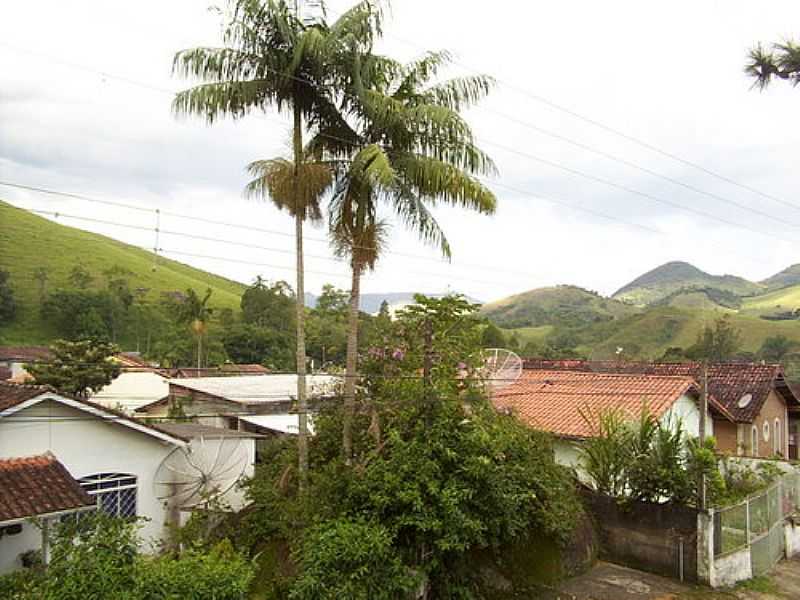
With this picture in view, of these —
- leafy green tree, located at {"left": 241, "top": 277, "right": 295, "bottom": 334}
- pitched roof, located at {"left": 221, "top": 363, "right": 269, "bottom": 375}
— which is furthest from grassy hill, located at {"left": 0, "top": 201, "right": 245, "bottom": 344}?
pitched roof, located at {"left": 221, "top": 363, "right": 269, "bottom": 375}

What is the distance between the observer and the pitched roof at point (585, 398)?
18.8m

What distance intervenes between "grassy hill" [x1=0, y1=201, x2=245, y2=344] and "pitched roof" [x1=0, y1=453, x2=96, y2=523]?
63.1 m

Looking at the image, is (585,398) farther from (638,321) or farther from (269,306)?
(638,321)

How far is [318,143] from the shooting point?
1291 cm

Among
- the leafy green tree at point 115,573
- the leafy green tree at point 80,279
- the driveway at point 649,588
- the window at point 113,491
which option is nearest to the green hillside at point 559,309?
the leafy green tree at point 80,279

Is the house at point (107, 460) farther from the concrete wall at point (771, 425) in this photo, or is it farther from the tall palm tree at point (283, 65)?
the concrete wall at point (771, 425)

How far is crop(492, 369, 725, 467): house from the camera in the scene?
18.5 metres

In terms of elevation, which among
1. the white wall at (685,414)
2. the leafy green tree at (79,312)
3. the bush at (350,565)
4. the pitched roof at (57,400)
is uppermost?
the leafy green tree at (79,312)

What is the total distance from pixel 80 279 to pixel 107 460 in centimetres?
8209

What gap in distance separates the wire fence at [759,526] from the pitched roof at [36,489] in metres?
12.8

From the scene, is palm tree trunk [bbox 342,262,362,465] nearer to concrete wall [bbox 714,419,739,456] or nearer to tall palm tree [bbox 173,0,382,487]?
tall palm tree [bbox 173,0,382,487]

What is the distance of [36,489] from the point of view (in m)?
11.9

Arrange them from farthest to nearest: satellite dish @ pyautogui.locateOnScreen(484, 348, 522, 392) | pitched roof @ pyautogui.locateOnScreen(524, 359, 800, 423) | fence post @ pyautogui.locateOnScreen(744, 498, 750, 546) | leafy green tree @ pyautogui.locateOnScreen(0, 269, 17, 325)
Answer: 1. leafy green tree @ pyautogui.locateOnScreen(0, 269, 17, 325)
2. pitched roof @ pyautogui.locateOnScreen(524, 359, 800, 423)
3. satellite dish @ pyautogui.locateOnScreen(484, 348, 522, 392)
4. fence post @ pyautogui.locateOnScreen(744, 498, 750, 546)

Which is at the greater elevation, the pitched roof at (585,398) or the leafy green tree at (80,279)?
the leafy green tree at (80,279)
